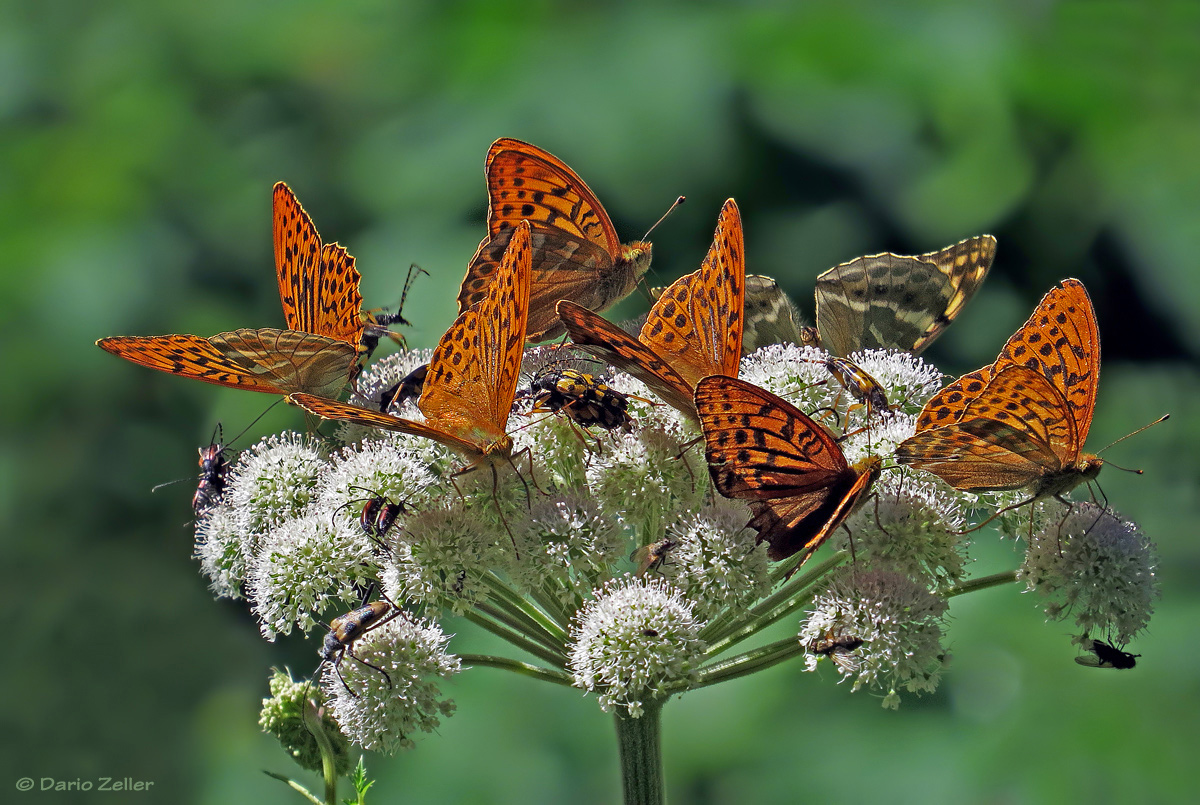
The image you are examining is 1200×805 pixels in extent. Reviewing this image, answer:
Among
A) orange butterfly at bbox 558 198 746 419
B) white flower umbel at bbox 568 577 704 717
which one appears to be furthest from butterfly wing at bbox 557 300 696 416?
white flower umbel at bbox 568 577 704 717

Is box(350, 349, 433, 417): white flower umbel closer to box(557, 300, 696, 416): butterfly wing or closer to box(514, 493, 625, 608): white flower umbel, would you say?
box(514, 493, 625, 608): white flower umbel

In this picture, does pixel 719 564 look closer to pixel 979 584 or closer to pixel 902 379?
pixel 979 584

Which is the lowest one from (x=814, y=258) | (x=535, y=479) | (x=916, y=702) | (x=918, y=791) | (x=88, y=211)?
(x=918, y=791)

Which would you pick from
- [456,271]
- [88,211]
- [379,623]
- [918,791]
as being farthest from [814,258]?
[88,211]

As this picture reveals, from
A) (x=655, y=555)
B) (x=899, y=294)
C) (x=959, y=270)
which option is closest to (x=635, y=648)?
(x=655, y=555)

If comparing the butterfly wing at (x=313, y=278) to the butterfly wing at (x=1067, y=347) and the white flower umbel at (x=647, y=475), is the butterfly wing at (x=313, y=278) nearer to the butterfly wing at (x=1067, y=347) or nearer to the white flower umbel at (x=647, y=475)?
the white flower umbel at (x=647, y=475)

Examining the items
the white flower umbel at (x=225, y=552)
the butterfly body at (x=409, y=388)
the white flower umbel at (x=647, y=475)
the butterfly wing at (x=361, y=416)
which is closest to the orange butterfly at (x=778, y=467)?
the white flower umbel at (x=647, y=475)

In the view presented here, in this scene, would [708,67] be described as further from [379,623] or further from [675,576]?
[379,623]
